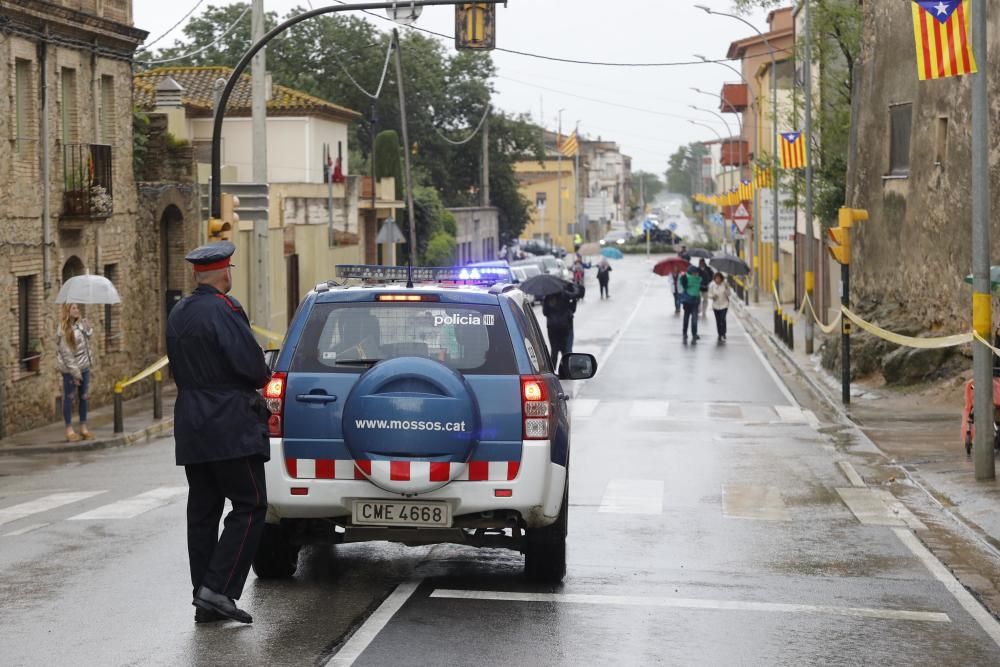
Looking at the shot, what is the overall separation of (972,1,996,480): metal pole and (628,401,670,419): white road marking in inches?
300

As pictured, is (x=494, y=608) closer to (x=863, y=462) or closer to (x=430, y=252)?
(x=863, y=462)

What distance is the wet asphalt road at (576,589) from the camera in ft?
25.5

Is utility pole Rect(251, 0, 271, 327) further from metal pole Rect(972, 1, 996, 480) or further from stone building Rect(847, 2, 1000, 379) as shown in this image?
metal pole Rect(972, 1, 996, 480)

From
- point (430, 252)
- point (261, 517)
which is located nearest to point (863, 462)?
point (261, 517)

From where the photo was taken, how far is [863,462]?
17656mm

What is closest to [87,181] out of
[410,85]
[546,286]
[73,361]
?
[73,361]

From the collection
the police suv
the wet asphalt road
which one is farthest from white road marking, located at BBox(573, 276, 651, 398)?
the police suv

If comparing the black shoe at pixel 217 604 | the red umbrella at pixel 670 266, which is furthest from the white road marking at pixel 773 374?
the black shoe at pixel 217 604

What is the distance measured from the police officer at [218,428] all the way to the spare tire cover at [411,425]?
28.5 inches

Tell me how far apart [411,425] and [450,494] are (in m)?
0.48

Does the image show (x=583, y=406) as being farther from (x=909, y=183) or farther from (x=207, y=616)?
(x=207, y=616)

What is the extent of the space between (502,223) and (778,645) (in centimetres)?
9520

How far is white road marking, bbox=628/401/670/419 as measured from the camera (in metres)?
22.8

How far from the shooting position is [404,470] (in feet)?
28.6
